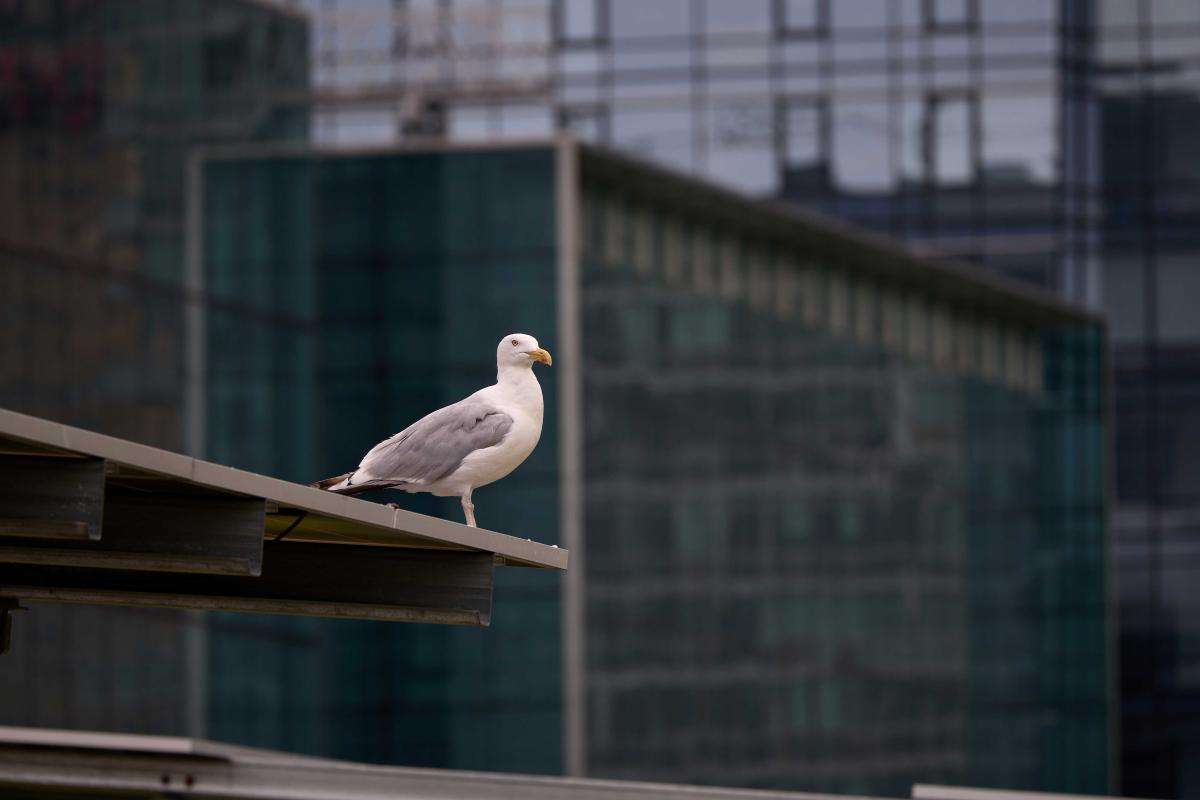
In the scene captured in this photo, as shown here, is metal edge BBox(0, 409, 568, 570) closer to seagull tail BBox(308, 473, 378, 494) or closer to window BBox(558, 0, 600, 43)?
seagull tail BBox(308, 473, 378, 494)

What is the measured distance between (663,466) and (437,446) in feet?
90.6

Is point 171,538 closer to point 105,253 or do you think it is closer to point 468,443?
point 468,443

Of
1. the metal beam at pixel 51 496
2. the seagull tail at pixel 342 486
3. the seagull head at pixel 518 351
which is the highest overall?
the seagull head at pixel 518 351

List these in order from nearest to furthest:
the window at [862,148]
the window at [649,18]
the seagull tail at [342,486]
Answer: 1. the seagull tail at [342,486]
2. the window at [862,148]
3. the window at [649,18]

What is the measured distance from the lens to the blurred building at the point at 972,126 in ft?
200

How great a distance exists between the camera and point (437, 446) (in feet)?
40.2

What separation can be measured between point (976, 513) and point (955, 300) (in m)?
4.04

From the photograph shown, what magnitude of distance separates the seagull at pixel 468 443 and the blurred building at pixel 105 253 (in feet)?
72.4

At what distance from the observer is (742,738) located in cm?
4003

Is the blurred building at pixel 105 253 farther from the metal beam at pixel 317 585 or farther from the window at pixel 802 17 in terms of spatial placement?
the window at pixel 802 17

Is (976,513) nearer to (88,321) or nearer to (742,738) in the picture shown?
(742,738)

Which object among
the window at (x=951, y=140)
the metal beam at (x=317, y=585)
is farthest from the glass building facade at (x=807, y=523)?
the metal beam at (x=317, y=585)

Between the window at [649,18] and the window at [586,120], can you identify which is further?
the window at [586,120]

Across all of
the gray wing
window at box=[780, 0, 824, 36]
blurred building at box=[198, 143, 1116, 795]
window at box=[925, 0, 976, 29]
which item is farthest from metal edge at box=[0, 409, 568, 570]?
window at box=[780, 0, 824, 36]
